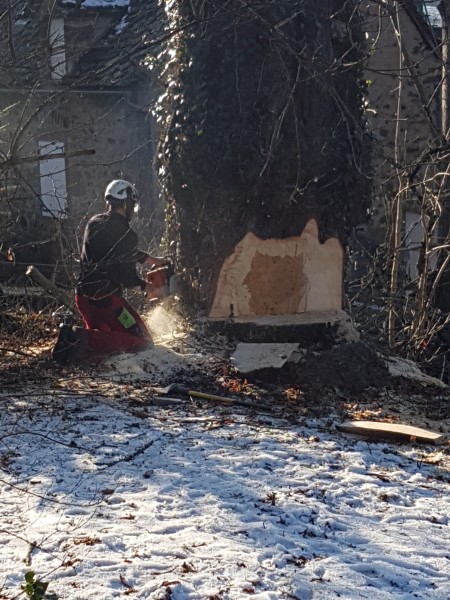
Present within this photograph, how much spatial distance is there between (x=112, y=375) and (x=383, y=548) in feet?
11.8

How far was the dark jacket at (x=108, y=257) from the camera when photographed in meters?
7.33

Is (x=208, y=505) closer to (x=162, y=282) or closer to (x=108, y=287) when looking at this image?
(x=108, y=287)

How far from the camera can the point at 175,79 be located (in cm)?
731

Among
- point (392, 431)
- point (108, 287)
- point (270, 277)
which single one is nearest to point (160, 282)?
point (108, 287)

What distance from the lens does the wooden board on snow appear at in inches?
208

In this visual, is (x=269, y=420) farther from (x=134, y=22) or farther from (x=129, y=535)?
(x=134, y=22)

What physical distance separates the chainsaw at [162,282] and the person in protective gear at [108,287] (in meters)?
0.19

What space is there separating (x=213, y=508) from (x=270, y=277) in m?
3.57

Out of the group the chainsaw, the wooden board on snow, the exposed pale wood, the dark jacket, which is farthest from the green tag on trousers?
the wooden board on snow

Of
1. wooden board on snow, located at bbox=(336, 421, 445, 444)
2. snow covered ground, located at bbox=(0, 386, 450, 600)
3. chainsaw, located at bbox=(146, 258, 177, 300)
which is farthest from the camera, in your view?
chainsaw, located at bbox=(146, 258, 177, 300)

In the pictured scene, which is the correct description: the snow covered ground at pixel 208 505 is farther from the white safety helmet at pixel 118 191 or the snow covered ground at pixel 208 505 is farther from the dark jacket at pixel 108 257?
the white safety helmet at pixel 118 191

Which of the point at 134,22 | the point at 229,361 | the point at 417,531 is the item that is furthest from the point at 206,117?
the point at 134,22

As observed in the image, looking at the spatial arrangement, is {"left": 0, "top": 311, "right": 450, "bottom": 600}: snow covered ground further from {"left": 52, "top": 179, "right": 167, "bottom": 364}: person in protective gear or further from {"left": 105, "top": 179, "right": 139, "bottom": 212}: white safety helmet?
{"left": 105, "top": 179, "right": 139, "bottom": 212}: white safety helmet

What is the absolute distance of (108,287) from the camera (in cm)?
738
